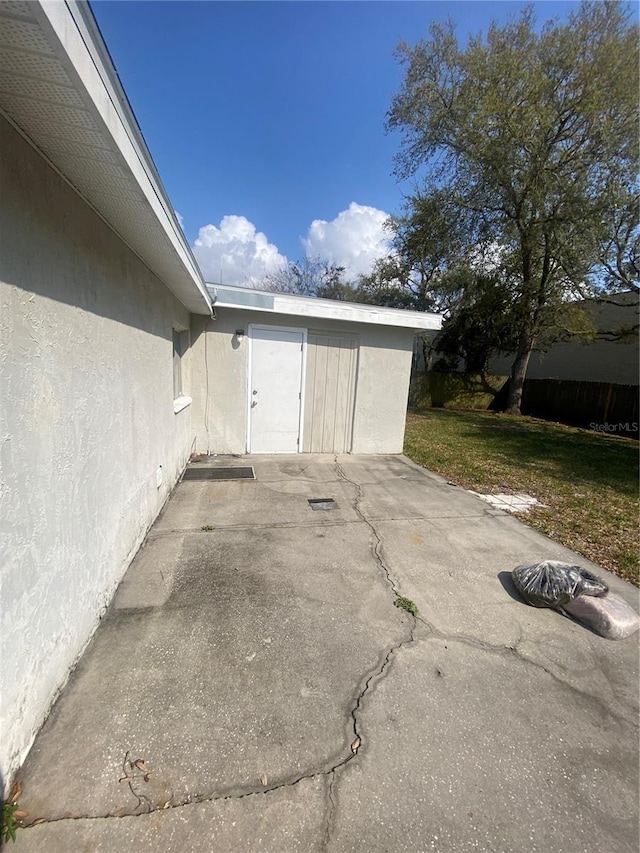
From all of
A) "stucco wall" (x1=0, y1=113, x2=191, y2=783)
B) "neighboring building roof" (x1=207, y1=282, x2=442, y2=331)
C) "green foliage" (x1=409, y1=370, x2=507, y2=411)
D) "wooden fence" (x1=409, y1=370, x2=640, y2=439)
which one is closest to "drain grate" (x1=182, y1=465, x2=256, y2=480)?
"stucco wall" (x1=0, y1=113, x2=191, y2=783)

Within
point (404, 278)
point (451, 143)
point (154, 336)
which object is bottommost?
point (154, 336)

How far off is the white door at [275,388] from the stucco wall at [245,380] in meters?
0.16

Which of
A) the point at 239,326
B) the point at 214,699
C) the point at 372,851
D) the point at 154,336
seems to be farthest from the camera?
the point at 239,326

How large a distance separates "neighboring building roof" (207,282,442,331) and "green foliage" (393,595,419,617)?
4753mm

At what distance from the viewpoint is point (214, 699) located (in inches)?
70.6

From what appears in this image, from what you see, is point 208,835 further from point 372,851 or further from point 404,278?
point 404,278

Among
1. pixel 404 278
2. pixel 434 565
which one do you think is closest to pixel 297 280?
pixel 404 278

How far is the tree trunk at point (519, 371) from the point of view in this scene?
14.9 m

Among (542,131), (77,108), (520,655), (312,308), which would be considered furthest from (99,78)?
(542,131)

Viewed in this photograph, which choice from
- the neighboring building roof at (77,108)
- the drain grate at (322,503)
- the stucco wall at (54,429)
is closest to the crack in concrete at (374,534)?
the drain grate at (322,503)

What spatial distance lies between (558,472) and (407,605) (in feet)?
19.4

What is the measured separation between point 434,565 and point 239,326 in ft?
16.0

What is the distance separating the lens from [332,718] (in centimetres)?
175

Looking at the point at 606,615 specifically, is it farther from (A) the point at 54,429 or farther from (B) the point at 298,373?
(B) the point at 298,373
